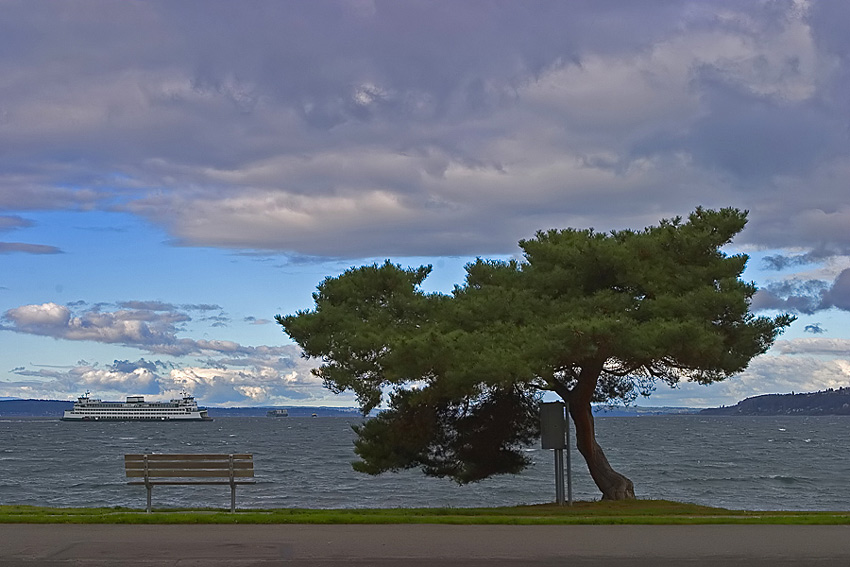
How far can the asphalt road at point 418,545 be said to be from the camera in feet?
35.8

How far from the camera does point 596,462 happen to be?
22.7 meters

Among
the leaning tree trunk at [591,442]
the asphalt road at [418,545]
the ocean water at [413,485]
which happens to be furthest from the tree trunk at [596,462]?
the ocean water at [413,485]

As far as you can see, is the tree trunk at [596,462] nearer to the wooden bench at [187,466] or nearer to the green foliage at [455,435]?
the green foliage at [455,435]

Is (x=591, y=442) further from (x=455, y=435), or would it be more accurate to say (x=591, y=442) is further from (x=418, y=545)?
(x=418, y=545)

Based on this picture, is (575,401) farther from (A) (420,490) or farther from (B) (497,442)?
(A) (420,490)

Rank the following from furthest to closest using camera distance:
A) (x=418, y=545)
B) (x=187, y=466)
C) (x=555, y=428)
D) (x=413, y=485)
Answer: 1. (x=413, y=485)
2. (x=555, y=428)
3. (x=187, y=466)
4. (x=418, y=545)

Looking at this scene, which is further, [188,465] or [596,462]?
[596,462]

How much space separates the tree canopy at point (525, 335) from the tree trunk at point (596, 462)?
0.03 metres

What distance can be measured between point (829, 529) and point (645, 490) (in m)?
35.0

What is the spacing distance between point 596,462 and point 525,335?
14.4 ft

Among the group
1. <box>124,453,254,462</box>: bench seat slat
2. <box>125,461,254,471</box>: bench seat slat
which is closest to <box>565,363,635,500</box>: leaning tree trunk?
<box>124,453,254,462</box>: bench seat slat

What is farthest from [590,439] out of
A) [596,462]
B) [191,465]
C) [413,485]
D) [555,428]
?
[413,485]

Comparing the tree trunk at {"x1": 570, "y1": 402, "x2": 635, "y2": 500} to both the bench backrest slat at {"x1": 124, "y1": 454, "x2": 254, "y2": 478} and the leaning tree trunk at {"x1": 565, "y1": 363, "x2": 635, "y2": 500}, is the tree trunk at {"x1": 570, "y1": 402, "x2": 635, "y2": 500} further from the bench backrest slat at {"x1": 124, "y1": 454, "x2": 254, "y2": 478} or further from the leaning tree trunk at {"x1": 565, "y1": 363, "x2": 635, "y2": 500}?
the bench backrest slat at {"x1": 124, "y1": 454, "x2": 254, "y2": 478}

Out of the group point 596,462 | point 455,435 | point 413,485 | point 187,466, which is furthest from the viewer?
point 413,485
